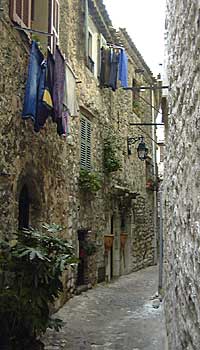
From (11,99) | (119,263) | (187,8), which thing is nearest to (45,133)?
(11,99)

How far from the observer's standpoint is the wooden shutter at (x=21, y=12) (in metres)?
5.99

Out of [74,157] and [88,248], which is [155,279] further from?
[74,157]

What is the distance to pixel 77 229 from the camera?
391 inches

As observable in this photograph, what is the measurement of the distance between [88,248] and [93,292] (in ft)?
3.08

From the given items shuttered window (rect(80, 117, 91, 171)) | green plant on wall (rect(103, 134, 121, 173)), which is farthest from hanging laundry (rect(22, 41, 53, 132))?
green plant on wall (rect(103, 134, 121, 173))

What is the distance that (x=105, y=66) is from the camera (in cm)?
1170

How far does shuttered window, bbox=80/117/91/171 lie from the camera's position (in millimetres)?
10453

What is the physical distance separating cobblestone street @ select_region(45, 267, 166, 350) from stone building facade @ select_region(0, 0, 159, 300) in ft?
2.18

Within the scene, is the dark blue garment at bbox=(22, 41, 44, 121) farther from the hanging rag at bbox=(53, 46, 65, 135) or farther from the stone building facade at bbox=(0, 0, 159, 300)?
the hanging rag at bbox=(53, 46, 65, 135)

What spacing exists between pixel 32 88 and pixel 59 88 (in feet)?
2.54

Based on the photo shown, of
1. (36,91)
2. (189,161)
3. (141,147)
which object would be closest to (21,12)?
(36,91)

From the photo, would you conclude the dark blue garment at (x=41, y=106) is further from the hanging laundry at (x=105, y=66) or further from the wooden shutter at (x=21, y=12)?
the hanging laundry at (x=105, y=66)

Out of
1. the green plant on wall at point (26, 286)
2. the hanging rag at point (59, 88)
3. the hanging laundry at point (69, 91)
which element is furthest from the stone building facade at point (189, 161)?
the hanging laundry at point (69, 91)

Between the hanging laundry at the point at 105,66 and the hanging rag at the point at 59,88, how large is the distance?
15.3 ft
